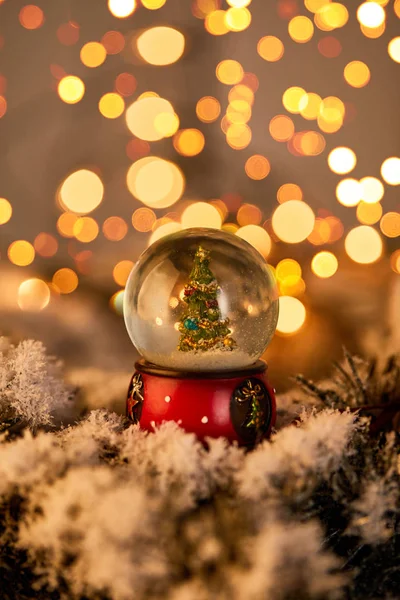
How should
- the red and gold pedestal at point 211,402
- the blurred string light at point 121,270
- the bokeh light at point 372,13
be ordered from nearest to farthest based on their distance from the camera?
the red and gold pedestal at point 211,402 < the bokeh light at point 372,13 < the blurred string light at point 121,270

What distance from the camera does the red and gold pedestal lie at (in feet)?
2.40

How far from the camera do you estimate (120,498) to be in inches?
21.5

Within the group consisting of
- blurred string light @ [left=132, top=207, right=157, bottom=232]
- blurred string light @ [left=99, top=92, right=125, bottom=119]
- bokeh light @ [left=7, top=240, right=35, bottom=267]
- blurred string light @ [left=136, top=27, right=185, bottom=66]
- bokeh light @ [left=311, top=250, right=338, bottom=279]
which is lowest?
bokeh light @ [left=311, top=250, right=338, bottom=279]

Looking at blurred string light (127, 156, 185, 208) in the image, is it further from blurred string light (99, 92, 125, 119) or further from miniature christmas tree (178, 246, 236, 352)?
miniature christmas tree (178, 246, 236, 352)

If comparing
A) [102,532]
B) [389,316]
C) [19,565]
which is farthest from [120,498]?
[389,316]

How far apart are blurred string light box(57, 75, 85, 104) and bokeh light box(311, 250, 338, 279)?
62 cm

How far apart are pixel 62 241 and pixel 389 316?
0.70 metres

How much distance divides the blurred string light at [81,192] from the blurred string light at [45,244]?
0.24 feet

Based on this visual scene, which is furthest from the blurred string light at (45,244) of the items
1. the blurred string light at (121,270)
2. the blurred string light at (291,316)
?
the blurred string light at (291,316)

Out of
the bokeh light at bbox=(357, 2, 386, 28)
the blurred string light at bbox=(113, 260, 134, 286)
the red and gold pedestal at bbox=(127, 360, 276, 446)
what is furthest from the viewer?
the blurred string light at bbox=(113, 260, 134, 286)

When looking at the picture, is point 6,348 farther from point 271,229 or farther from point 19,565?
point 271,229

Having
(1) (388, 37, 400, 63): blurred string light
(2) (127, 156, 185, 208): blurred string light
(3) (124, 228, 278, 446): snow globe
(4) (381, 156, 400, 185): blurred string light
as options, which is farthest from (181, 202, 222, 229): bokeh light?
(3) (124, 228, 278, 446): snow globe

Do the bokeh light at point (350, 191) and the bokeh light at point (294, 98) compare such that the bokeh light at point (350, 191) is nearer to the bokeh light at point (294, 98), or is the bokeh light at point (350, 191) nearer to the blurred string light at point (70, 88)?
the bokeh light at point (294, 98)

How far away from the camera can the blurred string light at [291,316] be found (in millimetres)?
1331
